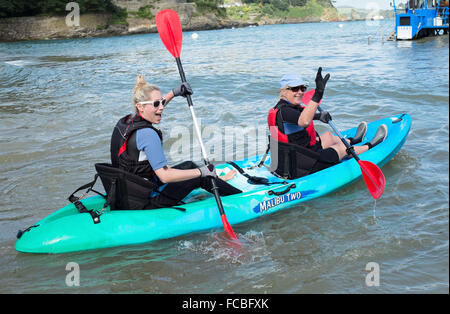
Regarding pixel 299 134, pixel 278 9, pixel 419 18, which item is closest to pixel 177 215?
pixel 299 134

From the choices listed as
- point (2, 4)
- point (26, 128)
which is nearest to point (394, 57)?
point (26, 128)

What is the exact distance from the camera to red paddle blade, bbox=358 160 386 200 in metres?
4.85

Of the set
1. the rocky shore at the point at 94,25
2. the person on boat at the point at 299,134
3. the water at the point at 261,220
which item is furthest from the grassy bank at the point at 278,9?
the person on boat at the point at 299,134

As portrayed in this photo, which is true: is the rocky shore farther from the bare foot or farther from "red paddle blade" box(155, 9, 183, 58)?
the bare foot

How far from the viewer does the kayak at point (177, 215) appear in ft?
13.3

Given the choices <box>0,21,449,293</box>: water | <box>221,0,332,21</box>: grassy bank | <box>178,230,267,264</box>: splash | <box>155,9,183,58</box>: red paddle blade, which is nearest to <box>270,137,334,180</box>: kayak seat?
<box>0,21,449,293</box>: water

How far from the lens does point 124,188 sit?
4.10m

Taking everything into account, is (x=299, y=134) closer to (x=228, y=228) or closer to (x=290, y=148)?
(x=290, y=148)

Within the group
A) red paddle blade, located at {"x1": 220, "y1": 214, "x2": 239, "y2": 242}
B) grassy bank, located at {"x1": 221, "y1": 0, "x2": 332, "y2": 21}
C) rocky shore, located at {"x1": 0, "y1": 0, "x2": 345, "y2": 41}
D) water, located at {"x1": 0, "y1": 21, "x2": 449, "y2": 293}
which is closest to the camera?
water, located at {"x1": 0, "y1": 21, "x2": 449, "y2": 293}

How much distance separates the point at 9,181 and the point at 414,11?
25.2 meters

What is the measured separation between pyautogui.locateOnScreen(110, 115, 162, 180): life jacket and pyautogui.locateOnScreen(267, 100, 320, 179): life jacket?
146cm

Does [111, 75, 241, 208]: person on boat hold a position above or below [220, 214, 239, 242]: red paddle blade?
above

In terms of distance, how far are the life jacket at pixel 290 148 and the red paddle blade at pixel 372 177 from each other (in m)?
0.54
